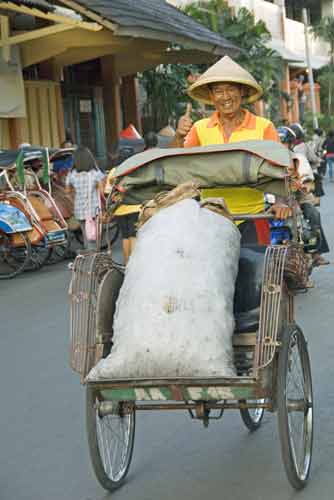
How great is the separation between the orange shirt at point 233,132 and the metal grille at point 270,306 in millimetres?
1562

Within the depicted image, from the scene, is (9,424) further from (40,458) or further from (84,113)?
(84,113)

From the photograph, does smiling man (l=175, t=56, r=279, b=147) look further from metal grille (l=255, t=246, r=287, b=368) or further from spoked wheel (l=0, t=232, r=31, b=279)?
spoked wheel (l=0, t=232, r=31, b=279)

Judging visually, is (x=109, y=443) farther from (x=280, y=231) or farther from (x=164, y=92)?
(x=164, y=92)

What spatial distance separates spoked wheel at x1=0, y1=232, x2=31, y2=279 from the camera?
12.3 m

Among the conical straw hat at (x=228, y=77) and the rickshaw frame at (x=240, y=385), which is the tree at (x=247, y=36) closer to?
the conical straw hat at (x=228, y=77)

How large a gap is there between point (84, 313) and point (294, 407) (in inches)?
40.4

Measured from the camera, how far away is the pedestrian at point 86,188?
1350cm

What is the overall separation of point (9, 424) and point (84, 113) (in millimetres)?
17306

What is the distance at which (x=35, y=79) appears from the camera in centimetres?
1934

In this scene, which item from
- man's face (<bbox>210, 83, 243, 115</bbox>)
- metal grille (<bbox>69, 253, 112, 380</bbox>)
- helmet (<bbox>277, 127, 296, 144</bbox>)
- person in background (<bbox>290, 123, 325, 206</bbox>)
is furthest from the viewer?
person in background (<bbox>290, 123, 325, 206</bbox>)

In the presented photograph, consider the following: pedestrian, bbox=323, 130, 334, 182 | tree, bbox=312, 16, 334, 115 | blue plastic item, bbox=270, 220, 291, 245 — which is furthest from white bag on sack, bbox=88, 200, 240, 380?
tree, bbox=312, 16, 334, 115

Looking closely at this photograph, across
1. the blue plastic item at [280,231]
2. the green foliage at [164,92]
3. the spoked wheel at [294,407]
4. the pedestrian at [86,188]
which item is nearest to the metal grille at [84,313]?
the spoked wheel at [294,407]

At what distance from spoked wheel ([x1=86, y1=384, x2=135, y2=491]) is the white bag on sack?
0.22 m

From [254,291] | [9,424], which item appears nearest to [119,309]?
[254,291]
